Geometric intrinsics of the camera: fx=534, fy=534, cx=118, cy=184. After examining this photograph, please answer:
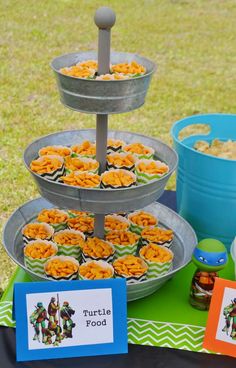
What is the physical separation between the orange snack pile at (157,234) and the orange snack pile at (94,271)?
0.17m

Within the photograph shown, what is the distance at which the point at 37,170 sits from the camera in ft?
3.71

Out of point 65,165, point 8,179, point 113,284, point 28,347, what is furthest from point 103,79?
point 8,179

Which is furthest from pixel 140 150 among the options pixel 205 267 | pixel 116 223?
pixel 205 267

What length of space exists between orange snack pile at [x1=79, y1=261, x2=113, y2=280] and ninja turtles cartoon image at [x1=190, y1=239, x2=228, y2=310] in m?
0.19

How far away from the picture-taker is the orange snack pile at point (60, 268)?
1.16 meters

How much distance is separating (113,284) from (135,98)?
0.38 meters

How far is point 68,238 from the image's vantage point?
127cm

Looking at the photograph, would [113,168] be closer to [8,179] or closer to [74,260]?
[74,260]

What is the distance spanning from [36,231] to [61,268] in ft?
0.48

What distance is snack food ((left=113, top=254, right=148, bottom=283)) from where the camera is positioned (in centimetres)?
117

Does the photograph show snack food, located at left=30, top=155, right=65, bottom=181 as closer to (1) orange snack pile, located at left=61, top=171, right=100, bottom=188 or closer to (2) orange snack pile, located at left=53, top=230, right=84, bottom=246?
(1) orange snack pile, located at left=61, top=171, right=100, bottom=188

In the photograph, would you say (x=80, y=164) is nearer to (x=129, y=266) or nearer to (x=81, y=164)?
(x=81, y=164)

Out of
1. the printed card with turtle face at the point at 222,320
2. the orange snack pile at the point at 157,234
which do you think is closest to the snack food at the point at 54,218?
the orange snack pile at the point at 157,234

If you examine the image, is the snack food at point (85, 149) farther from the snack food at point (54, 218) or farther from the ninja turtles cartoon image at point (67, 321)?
the ninja turtles cartoon image at point (67, 321)
